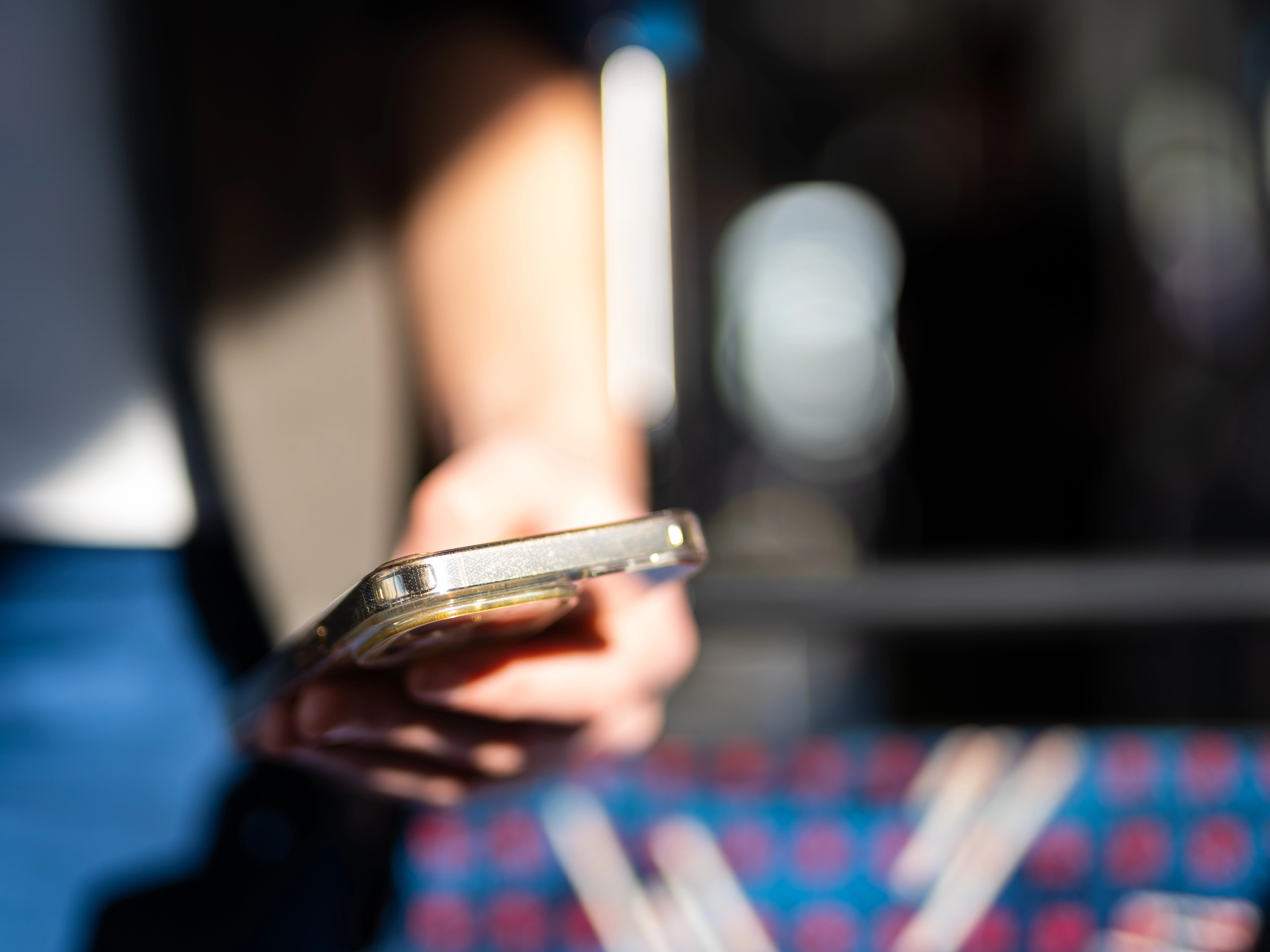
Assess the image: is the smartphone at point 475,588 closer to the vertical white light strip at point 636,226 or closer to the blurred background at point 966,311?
the vertical white light strip at point 636,226

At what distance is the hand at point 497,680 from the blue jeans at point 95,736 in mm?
107

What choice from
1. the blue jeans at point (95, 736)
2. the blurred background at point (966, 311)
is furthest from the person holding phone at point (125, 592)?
the blurred background at point (966, 311)

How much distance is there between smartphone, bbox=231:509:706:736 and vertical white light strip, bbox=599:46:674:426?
41.9 inches

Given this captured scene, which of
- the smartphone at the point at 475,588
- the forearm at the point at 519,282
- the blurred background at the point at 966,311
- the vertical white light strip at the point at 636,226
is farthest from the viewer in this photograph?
the blurred background at the point at 966,311

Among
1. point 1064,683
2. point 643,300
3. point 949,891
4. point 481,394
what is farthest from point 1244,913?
point 1064,683

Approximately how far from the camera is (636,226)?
171 cm

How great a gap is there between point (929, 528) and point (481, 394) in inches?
109

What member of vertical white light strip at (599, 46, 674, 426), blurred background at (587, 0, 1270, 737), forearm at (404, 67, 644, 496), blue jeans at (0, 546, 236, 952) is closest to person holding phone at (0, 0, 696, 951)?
blue jeans at (0, 546, 236, 952)

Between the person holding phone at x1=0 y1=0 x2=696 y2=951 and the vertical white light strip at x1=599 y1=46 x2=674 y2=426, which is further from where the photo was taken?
the vertical white light strip at x1=599 y1=46 x2=674 y2=426

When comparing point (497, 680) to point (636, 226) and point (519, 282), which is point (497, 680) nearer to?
point (519, 282)

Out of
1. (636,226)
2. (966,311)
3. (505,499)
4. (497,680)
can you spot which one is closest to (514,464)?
(505,499)

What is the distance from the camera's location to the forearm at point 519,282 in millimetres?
694

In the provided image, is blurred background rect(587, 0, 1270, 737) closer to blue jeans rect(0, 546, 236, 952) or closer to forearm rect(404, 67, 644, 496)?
forearm rect(404, 67, 644, 496)

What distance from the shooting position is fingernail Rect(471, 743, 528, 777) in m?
0.42
